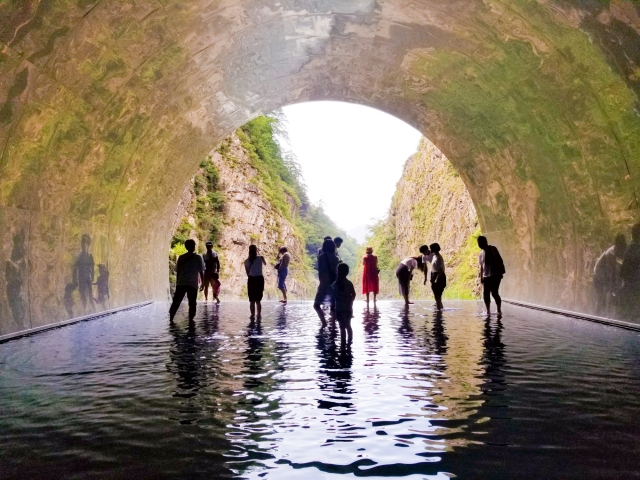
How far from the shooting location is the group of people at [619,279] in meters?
10.7

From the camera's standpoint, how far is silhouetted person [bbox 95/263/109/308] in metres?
14.8

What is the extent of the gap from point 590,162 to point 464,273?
19.4 m

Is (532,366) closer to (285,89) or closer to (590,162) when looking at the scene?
(590,162)

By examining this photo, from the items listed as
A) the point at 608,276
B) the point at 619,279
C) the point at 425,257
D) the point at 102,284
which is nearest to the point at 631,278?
the point at 619,279

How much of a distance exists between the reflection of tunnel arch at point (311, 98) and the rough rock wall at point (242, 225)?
51.0ft

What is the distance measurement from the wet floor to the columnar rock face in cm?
2161

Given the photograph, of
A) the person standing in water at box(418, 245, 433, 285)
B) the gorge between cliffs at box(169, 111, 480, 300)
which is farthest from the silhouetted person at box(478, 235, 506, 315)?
the gorge between cliffs at box(169, 111, 480, 300)

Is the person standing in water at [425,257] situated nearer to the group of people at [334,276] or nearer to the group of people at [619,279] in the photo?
the group of people at [334,276]

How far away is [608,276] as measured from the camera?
38.2 ft

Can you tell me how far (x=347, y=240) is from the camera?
122 metres

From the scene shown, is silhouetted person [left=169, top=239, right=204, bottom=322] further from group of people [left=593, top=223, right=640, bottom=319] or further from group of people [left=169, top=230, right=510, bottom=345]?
group of people [left=593, top=223, right=640, bottom=319]

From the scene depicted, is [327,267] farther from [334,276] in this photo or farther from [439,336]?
[439,336]

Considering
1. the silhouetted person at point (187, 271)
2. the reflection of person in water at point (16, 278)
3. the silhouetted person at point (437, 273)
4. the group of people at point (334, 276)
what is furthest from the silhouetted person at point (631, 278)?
the reflection of person in water at point (16, 278)

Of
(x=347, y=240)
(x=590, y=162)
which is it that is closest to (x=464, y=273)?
(x=590, y=162)
